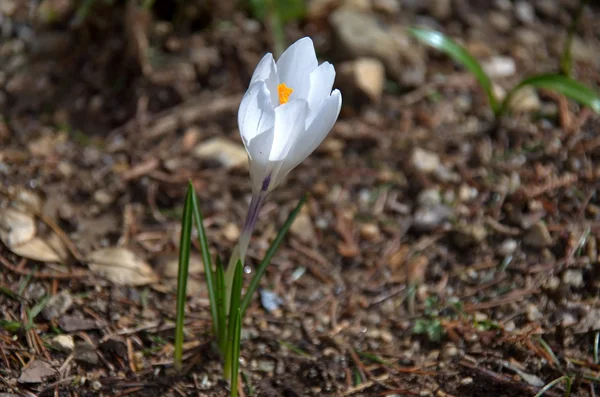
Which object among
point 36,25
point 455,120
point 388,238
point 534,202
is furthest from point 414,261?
point 36,25

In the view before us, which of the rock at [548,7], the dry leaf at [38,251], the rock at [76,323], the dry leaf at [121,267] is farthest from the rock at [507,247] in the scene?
the rock at [548,7]

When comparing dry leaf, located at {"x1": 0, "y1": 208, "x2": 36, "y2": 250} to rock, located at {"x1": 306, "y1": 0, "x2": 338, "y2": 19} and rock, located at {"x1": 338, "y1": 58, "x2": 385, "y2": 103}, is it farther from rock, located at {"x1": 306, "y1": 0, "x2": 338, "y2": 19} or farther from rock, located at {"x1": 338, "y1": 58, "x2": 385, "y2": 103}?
rock, located at {"x1": 306, "y1": 0, "x2": 338, "y2": 19}

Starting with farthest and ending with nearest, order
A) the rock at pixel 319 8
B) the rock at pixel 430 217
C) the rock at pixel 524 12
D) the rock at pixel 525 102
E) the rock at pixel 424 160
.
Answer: the rock at pixel 524 12
the rock at pixel 319 8
the rock at pixel 525 102
the rock at pixel 424 160
the rock at pixel 430 217

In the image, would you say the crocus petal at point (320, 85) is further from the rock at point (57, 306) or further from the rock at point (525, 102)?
the rock at point (525, 102)

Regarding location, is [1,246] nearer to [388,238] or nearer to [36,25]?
[388,238]

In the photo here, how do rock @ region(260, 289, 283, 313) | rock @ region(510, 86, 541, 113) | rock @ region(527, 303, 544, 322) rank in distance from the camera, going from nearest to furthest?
rock @ region(527, 303, 544, 322) < rock @ region(260, 289, 283, 313) < rock @ region(510, 86, 541, 113)

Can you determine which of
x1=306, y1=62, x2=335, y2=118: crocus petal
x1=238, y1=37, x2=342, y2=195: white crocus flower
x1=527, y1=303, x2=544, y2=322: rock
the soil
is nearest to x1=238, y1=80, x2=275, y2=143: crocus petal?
x1=238, y1=37, x2=342, y2=195: white crocus flower

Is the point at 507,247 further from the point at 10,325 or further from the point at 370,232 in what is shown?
the point at 10,325
